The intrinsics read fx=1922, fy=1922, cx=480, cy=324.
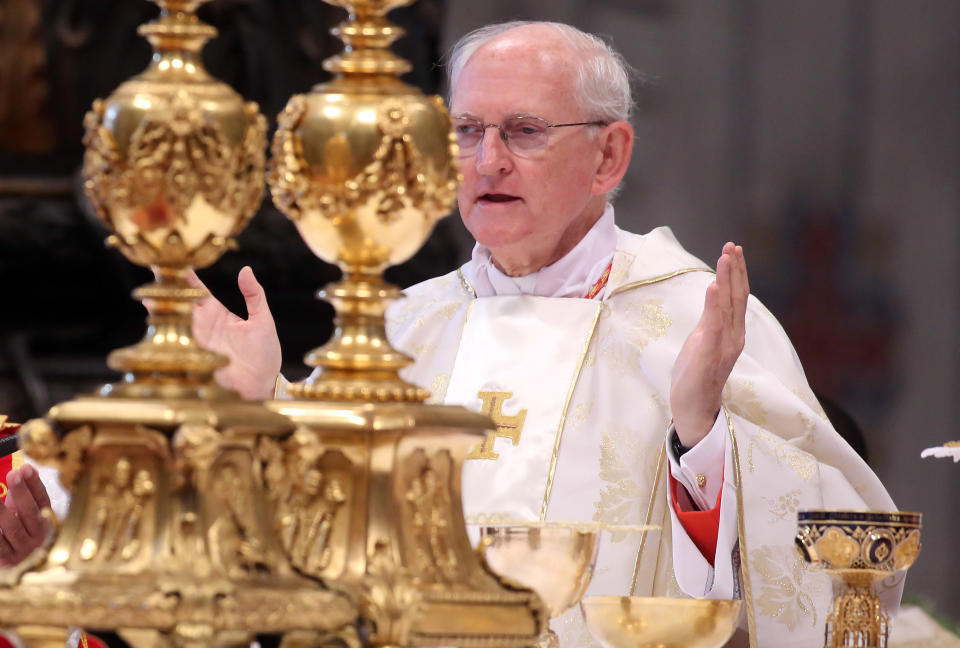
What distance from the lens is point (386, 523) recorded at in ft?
5.37

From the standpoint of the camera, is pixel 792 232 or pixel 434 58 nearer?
pixel 434 58

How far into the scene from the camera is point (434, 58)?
20.0 ft

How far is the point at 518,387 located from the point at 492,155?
0.44 metres

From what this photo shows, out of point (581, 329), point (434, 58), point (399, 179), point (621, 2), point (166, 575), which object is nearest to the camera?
point (166, 575)

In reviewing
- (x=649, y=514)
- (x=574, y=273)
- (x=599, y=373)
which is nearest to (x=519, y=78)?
(x=574, y=273)

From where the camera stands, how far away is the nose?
11.8ft

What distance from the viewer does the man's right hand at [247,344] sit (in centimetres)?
275

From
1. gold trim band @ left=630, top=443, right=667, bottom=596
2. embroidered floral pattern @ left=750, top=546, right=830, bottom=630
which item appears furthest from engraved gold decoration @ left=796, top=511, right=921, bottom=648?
gold trim band @ left=630, top=443, right=667, bottom=596

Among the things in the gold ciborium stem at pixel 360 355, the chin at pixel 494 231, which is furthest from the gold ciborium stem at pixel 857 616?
the chin at pixel 494 231

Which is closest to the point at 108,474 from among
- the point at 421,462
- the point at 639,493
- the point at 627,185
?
the point at 421,462

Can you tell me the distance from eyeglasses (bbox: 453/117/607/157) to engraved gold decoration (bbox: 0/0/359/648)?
197 centimetres

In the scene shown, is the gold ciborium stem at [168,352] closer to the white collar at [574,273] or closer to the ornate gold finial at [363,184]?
the ornate gold finial at [363,184]

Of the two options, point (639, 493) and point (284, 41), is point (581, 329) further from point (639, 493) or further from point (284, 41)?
point (284, 41)

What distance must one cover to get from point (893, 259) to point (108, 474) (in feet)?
18.8
